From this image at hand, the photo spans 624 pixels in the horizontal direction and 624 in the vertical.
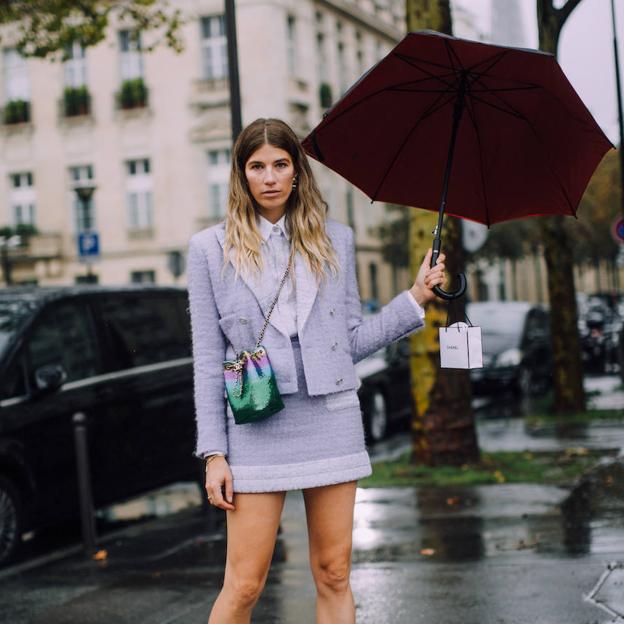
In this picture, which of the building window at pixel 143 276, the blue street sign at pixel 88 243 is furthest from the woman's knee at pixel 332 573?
the building window at pixel 143 276

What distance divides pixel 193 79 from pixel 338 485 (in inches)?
1508

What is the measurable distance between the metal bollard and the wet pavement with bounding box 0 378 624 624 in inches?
4.9

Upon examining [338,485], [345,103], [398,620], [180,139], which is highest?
[180,139]

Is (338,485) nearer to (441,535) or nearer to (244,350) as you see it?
(244,350)

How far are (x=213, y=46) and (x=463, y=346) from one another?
38013mm

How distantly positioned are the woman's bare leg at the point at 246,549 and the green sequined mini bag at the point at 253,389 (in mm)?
276

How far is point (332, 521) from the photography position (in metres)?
3.85

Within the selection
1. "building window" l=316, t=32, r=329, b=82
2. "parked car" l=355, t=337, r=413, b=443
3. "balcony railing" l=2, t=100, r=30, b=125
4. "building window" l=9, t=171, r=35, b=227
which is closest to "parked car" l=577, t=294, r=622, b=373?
"parked car" l=355, t=337, r=413, b=443

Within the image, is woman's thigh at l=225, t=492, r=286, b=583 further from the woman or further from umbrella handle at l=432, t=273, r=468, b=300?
umbrella handle at l=432, t=273, r=468, b=300

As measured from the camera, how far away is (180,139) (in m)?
41.3

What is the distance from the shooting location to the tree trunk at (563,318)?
15.8 metres

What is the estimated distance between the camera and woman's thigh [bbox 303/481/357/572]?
3844mm

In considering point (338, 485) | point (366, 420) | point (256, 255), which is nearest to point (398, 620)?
point (338, 485)

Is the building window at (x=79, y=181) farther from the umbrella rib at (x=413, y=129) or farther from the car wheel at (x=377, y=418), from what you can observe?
the umbrella rib at (x=413, y=129)
